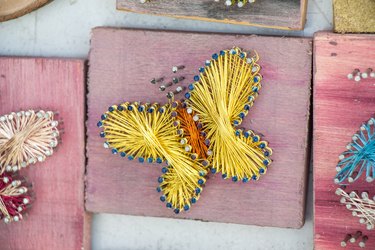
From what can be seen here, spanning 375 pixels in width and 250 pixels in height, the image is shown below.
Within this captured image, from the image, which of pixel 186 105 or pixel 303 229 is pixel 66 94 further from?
pixel 303 229

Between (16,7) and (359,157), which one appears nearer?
(359,157)

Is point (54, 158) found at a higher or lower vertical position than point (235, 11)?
lower

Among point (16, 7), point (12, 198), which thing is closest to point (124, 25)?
point (16, 7)

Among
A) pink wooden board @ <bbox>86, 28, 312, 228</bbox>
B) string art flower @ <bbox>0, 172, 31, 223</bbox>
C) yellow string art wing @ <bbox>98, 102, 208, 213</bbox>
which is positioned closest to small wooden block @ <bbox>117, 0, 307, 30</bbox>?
pink wooden board @ <bbox>86, 28, 312, 228</bbox>

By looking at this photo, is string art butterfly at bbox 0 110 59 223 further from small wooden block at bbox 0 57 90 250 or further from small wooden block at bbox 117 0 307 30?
small wooden block at bbox 117 0 307 30

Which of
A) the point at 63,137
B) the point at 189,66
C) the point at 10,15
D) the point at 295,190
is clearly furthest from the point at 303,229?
the point at 10,15

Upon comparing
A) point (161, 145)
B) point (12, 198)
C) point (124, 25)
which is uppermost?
point (124, 25)

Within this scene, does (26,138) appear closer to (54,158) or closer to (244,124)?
(54,158)
